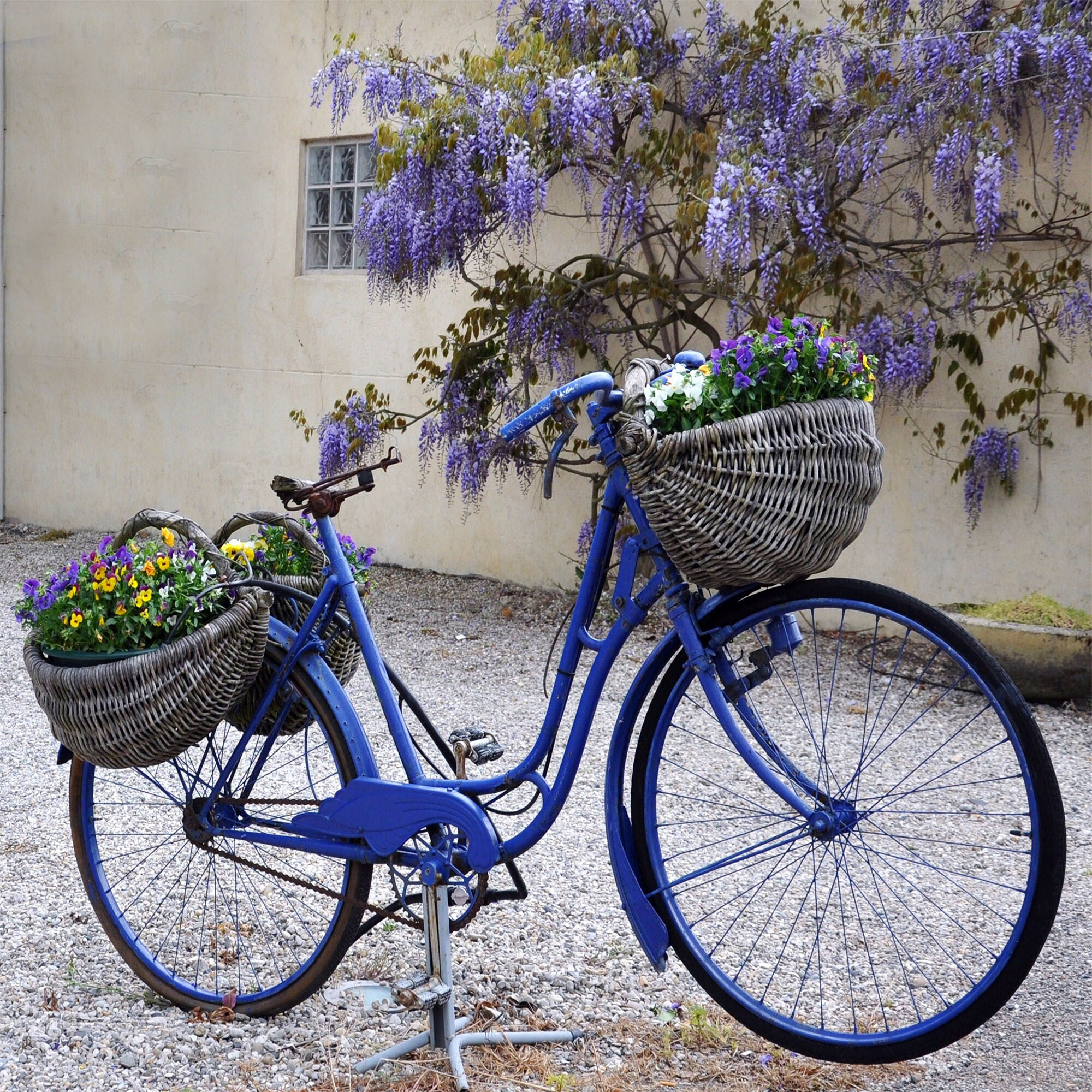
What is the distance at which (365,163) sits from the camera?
319 inches

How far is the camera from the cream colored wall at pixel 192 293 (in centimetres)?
793

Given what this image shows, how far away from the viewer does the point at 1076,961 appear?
2926 mm

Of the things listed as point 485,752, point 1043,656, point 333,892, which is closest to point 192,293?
point 1043,656

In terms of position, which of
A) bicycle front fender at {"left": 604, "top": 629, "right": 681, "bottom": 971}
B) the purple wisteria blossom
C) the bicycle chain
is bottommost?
the bicycle chain

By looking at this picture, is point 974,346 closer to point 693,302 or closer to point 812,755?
point 693,302

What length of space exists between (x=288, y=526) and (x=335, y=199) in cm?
602

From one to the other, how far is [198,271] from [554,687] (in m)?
7.30

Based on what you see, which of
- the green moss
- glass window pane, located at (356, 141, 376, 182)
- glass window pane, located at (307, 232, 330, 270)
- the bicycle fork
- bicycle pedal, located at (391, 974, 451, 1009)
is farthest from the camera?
glass window pane, located at (307, 232, 330, 270)

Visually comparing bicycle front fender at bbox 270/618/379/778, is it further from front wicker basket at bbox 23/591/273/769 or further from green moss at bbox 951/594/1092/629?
green moss at bbox 951/594/1092/629

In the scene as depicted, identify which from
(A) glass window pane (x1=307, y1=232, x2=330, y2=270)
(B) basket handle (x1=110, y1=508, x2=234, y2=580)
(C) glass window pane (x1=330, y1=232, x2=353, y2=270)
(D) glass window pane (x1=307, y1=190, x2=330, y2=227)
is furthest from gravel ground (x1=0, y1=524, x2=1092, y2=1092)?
(D) glass window pane (x1=307, y1=190, x2=330, y2=227)

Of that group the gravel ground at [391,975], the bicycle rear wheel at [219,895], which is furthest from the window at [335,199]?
the bicycle rear wheel at [219,895]

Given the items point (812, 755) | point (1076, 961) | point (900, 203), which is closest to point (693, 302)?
point (900, 203)

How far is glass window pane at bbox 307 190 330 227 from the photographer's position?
27.4 ft

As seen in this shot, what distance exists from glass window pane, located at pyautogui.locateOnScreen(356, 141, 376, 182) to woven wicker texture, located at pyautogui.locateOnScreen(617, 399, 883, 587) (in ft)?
21.2
